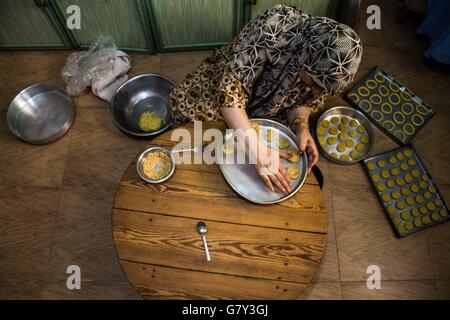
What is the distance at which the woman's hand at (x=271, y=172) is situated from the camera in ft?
5.03

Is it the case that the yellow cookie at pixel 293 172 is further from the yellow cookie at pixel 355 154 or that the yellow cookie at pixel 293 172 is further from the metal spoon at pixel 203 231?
the yellow cookie at pixel 355 154

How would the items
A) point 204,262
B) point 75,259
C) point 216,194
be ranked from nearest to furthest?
point 204,262
point 216,194
point 75,259

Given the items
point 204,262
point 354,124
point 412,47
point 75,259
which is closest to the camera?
point 204,262

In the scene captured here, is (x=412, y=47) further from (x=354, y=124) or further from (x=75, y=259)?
(x=75, y=259)

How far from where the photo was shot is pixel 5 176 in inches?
97.3

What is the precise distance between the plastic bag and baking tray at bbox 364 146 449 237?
215cm

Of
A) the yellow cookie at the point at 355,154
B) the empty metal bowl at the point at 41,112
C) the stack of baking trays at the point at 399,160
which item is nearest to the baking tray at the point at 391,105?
the stack of baking trays at the point at 399,160

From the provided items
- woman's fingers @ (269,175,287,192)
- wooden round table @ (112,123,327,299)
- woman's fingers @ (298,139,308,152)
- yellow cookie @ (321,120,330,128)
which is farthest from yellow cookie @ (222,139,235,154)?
yellow cookie @ (321,120,330,128)

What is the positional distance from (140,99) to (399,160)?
213 centimetres

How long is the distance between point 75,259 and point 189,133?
4.36 feet

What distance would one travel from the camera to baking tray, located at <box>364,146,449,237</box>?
7.75 ft

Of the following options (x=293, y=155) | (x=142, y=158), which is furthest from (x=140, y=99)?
(x=293, y=155)

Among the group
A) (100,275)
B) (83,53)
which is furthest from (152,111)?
(100,275)

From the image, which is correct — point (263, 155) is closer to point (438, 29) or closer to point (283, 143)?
point (283, 143)
